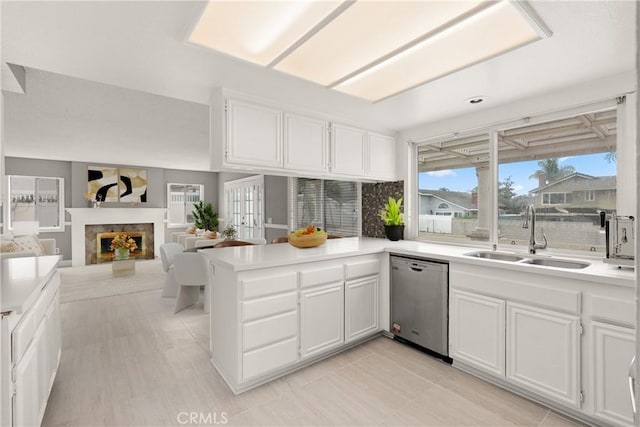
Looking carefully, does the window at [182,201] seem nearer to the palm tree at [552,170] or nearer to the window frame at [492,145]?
the window frame at [492,145]

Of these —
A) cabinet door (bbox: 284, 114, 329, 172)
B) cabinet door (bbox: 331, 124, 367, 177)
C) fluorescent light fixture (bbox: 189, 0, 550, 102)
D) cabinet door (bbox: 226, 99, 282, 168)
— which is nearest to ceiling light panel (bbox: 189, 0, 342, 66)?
fluorescent light fixture (bbox: 189, 0, 550, 102)

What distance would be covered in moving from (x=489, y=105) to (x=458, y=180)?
807mm

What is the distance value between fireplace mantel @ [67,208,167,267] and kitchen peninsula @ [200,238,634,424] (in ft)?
22.2

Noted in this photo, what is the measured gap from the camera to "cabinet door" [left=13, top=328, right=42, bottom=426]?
1.28 metres

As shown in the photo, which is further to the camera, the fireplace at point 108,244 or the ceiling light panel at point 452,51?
the fireplace at point 108,244

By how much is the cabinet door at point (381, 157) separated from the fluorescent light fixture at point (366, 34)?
1343mm

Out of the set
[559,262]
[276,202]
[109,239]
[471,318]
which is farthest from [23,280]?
[109,239]

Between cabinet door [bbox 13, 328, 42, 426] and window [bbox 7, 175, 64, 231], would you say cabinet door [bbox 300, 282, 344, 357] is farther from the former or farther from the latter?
window [bbox 7, 175, 64, 231]

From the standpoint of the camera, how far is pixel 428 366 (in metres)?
2.52

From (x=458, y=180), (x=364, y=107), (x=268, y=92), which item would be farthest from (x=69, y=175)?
(x=458, y=180)

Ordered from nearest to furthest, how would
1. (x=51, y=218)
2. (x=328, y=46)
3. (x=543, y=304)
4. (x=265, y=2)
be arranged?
(x=265, y=2)
(x=328, y=46)
(x=543, y=304)
(x=51, y=218)

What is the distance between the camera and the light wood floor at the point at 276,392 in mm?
1896

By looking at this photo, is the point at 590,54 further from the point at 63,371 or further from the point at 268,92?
the point at 63,371

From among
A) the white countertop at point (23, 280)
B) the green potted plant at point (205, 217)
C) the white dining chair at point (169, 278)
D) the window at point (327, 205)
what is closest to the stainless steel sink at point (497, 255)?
the window at point (327, 205)
